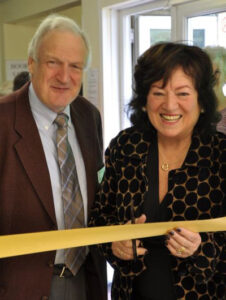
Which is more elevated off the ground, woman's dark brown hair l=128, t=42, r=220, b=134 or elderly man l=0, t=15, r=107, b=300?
woman's dark brown hair l=128, t=42, r=220, b=134

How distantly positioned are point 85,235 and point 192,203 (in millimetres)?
416

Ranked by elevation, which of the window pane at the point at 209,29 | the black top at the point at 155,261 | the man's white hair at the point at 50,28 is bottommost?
the black top at the point at 155,261

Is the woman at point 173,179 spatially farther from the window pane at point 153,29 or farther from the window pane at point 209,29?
the window pane at point 153,29

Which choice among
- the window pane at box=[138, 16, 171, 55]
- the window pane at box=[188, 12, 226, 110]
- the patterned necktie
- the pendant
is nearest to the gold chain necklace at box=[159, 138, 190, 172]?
the pendant

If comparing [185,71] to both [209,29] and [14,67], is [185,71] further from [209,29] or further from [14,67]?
[14,67]

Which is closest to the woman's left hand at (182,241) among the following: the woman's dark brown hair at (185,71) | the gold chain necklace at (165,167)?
the gold chain necklace at (165,167)

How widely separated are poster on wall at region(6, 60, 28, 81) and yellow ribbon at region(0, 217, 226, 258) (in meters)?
5.80

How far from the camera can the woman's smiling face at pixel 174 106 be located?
1.52 metres

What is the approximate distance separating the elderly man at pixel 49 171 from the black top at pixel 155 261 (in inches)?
15.6

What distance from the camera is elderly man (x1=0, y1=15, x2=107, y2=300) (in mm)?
1779

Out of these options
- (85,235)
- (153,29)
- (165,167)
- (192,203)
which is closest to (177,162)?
(165,167)

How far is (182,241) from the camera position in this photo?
4.55 feet

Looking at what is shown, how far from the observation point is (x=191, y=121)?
1584 millimetres

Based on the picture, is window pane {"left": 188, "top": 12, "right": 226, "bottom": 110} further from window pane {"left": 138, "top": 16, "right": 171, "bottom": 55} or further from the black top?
the black top
